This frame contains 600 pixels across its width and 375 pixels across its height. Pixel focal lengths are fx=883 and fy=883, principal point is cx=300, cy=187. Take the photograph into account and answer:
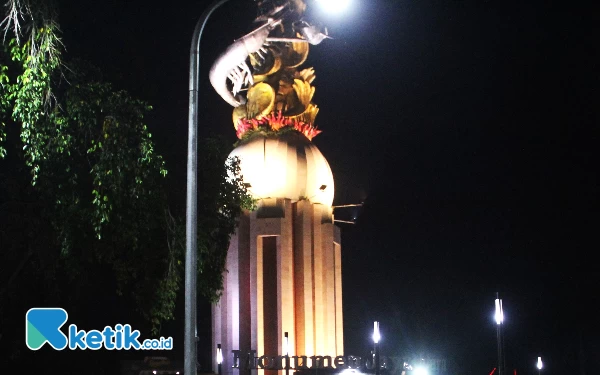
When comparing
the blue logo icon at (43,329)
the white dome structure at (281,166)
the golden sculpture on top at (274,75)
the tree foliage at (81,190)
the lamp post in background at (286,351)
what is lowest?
the lamp post in background at (286,351)

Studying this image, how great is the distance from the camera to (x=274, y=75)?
4022 centimetres

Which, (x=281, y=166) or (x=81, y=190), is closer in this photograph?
(x=81, y=190)

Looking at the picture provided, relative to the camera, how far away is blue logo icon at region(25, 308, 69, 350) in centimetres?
1862

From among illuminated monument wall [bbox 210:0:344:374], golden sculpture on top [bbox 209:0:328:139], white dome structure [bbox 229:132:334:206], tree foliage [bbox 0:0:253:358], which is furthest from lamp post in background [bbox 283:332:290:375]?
tree foliage [bbox 0:0:253:358]

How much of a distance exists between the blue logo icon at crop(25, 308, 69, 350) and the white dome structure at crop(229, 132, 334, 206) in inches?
788

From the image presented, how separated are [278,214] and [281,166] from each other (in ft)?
6.95

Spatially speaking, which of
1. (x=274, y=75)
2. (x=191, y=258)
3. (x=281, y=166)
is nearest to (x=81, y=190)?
(x=191, y=258)

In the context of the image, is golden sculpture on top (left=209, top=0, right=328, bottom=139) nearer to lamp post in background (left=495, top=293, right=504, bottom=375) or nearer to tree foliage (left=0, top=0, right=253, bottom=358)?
lamp post in background (left=495, top=293, right=504, bottom=375)

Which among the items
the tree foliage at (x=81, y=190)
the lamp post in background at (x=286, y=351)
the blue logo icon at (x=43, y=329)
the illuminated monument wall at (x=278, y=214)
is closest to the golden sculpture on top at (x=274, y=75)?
the illuminated monument wall at (x=278, y=214)

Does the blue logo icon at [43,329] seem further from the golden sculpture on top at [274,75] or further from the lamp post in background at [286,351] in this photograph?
the golden sculpture on top at [274,75]

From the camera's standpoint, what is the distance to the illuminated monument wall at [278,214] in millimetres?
38250

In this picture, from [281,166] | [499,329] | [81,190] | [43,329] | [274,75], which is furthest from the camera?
[274,75]

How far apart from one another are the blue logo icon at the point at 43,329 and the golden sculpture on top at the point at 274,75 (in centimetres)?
2050

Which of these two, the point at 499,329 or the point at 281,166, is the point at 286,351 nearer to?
the point at 281,166
